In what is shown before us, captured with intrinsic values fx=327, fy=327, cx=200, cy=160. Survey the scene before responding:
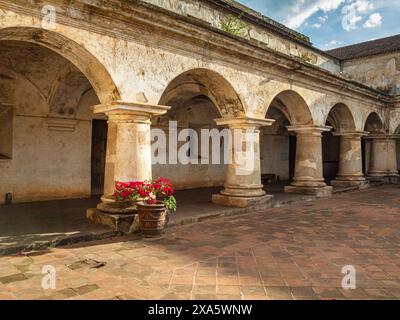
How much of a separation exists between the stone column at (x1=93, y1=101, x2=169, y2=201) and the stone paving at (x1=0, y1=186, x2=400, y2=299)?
1233 mm

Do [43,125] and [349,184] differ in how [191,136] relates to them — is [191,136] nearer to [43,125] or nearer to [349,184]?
[43,125]

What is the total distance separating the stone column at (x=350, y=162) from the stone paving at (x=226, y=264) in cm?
702

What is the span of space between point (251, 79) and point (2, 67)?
6365 mm

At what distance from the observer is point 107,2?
563 centimetres

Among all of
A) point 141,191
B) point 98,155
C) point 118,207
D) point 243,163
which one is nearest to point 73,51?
point 141,191

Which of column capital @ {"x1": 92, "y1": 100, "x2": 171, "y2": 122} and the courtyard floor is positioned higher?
column capital @ {"x1": 92, "y1": 100, "x2": 171, "y2": 122}

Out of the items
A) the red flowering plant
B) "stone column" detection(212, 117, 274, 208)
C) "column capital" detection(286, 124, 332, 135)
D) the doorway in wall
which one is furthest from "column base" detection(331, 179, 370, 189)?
the red flowering plant

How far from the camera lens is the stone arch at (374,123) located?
51.3 feet

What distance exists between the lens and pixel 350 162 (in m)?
13.9

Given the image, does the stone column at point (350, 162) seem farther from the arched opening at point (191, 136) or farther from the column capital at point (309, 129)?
the arched opening at point (191, 136)

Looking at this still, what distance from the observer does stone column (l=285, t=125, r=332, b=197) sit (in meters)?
11.1

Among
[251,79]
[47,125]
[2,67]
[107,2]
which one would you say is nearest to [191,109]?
[251,79]

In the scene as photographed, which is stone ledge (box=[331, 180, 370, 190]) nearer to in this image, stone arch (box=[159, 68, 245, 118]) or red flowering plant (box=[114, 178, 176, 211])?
stone arch (box=[159, 68, 245, 118])
